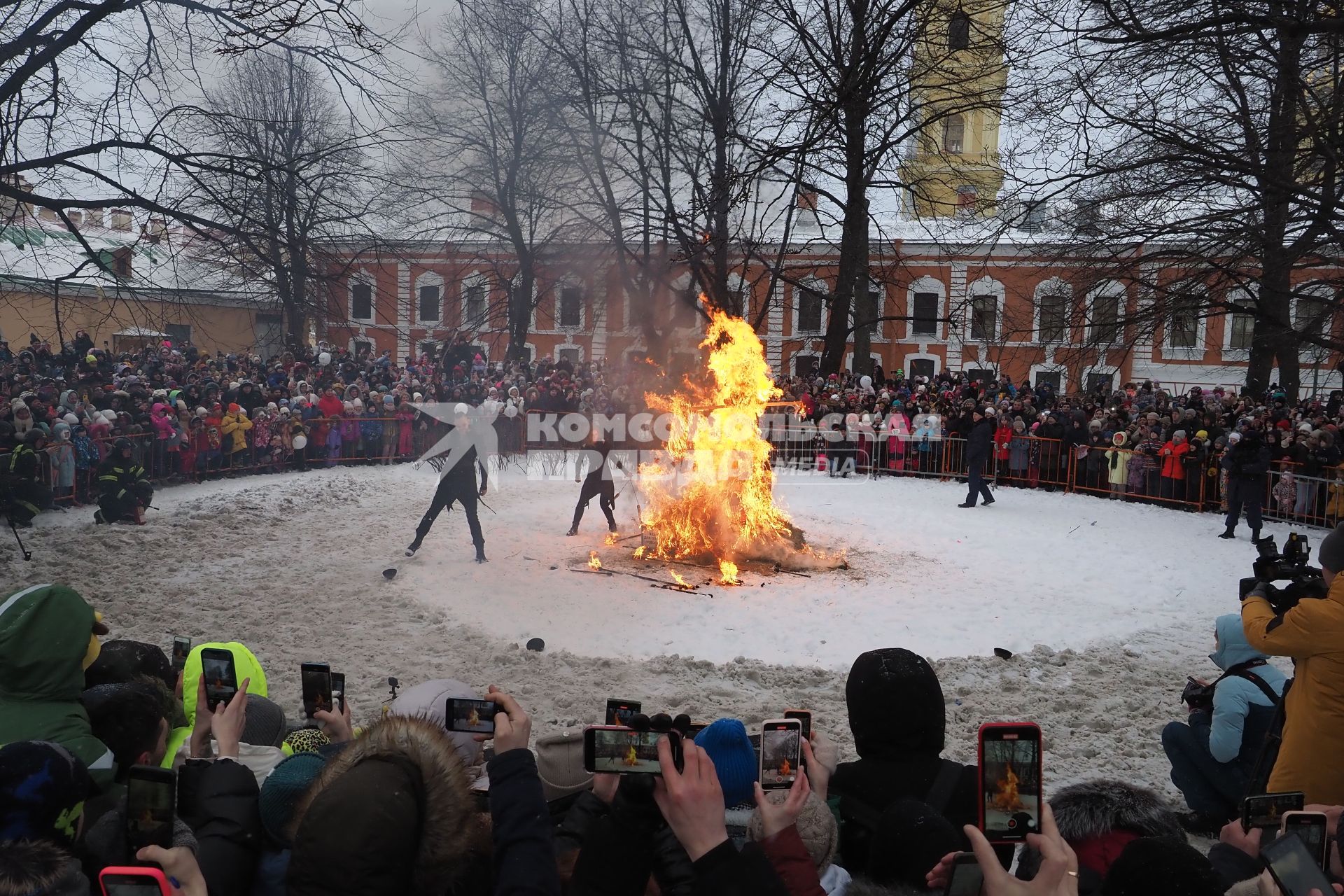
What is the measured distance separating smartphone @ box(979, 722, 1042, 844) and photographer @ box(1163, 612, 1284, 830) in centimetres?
337

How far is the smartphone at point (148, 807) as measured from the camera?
224 centimetres

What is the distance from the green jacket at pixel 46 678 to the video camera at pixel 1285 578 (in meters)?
4.54

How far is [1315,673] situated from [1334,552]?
0.51 meters

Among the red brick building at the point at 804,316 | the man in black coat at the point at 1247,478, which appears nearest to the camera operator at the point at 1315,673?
the man in black coat at the point at 1247,478

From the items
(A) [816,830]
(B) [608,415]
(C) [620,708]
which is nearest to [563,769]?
(C) [620,708]

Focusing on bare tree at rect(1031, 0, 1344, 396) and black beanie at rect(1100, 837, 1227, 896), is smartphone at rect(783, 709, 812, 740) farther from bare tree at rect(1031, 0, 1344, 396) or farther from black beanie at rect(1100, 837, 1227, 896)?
bare tree at rect(1031, 0, 1344, 396)

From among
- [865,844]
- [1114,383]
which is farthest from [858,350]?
[865,844]

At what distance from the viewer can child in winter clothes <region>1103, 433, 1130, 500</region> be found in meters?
18.3

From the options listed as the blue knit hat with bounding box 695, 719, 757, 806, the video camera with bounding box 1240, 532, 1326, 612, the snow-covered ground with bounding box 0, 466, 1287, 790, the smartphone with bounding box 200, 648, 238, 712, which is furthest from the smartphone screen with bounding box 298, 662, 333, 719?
the video camera with bounding box 1240, 532, 1326, 612

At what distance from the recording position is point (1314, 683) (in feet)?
13.0

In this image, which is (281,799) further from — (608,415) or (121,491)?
(608,415)

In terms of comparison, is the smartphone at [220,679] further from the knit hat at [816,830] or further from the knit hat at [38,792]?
the knit hat at [816,830]

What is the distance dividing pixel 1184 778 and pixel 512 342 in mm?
30054

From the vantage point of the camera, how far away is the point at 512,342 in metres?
33.8
